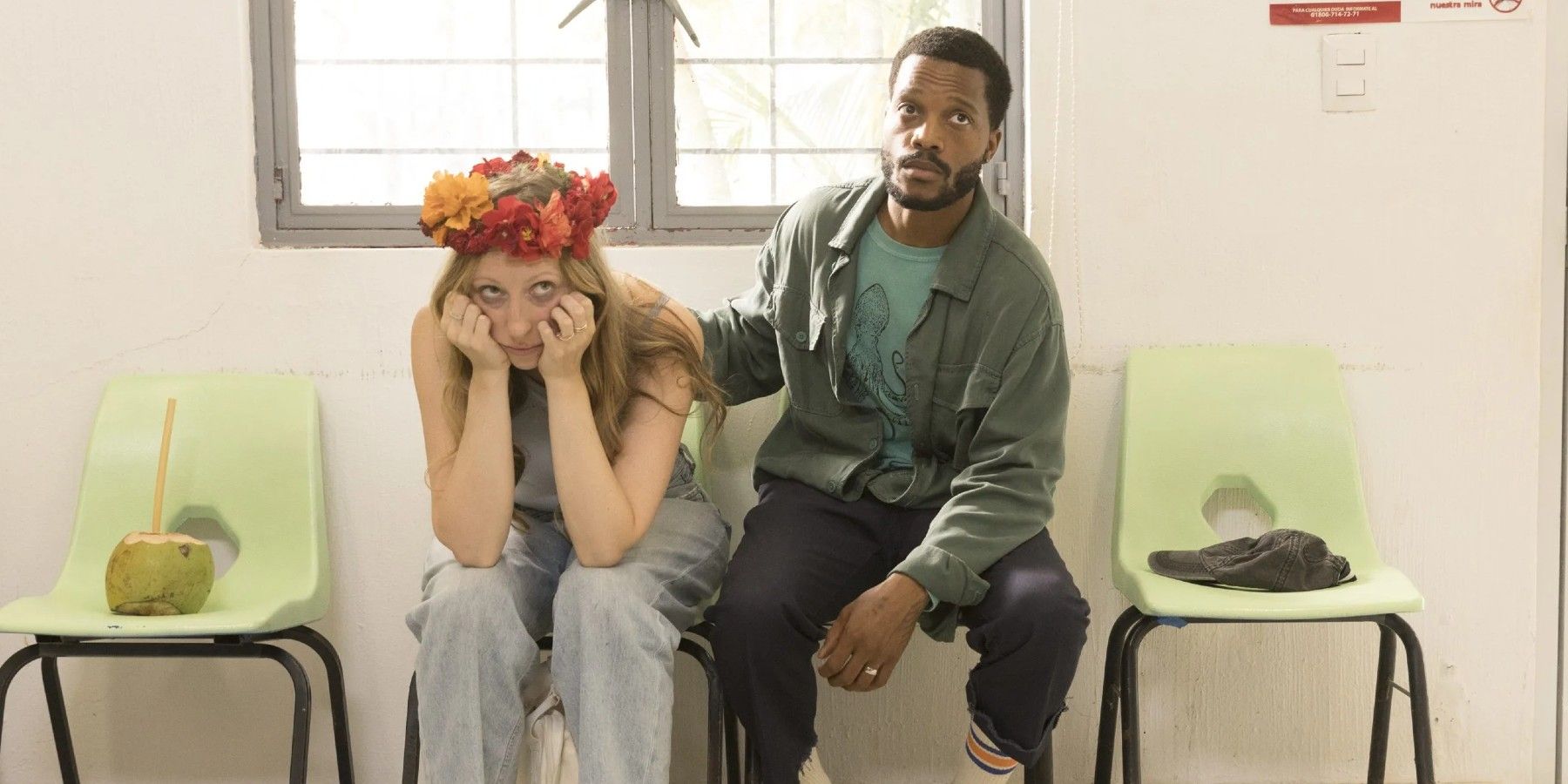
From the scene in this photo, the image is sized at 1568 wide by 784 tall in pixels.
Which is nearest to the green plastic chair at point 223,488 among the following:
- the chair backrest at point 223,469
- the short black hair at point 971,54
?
the chair backrest at point 223,469

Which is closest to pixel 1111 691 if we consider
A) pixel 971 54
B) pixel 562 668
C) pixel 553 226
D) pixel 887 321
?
pixel 887 321

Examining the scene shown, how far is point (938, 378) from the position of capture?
75.9 inches

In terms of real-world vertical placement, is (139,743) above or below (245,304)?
below

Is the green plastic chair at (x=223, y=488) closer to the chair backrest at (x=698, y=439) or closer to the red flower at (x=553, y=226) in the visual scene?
the chair backrest at (x=698, y=439)

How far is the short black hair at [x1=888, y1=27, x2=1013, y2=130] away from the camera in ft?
6.37

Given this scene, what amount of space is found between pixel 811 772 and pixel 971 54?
1.07m

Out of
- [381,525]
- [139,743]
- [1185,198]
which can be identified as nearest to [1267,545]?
[1185,198]

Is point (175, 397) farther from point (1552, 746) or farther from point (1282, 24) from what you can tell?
point (1552, 746)

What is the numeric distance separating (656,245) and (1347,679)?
4.79 feet

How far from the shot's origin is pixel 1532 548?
2299 mm

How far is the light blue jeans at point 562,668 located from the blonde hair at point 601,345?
0.22 meters

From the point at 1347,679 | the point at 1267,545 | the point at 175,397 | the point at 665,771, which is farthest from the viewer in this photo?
the point at 1347,679

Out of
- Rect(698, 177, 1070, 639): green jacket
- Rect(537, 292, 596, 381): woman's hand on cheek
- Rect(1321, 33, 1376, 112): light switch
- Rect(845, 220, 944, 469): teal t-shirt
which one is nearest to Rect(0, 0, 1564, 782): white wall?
Rect(1321, 33, 1376, 112): light switch

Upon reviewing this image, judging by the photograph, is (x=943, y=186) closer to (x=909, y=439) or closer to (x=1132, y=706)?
(x=909, y=439)
